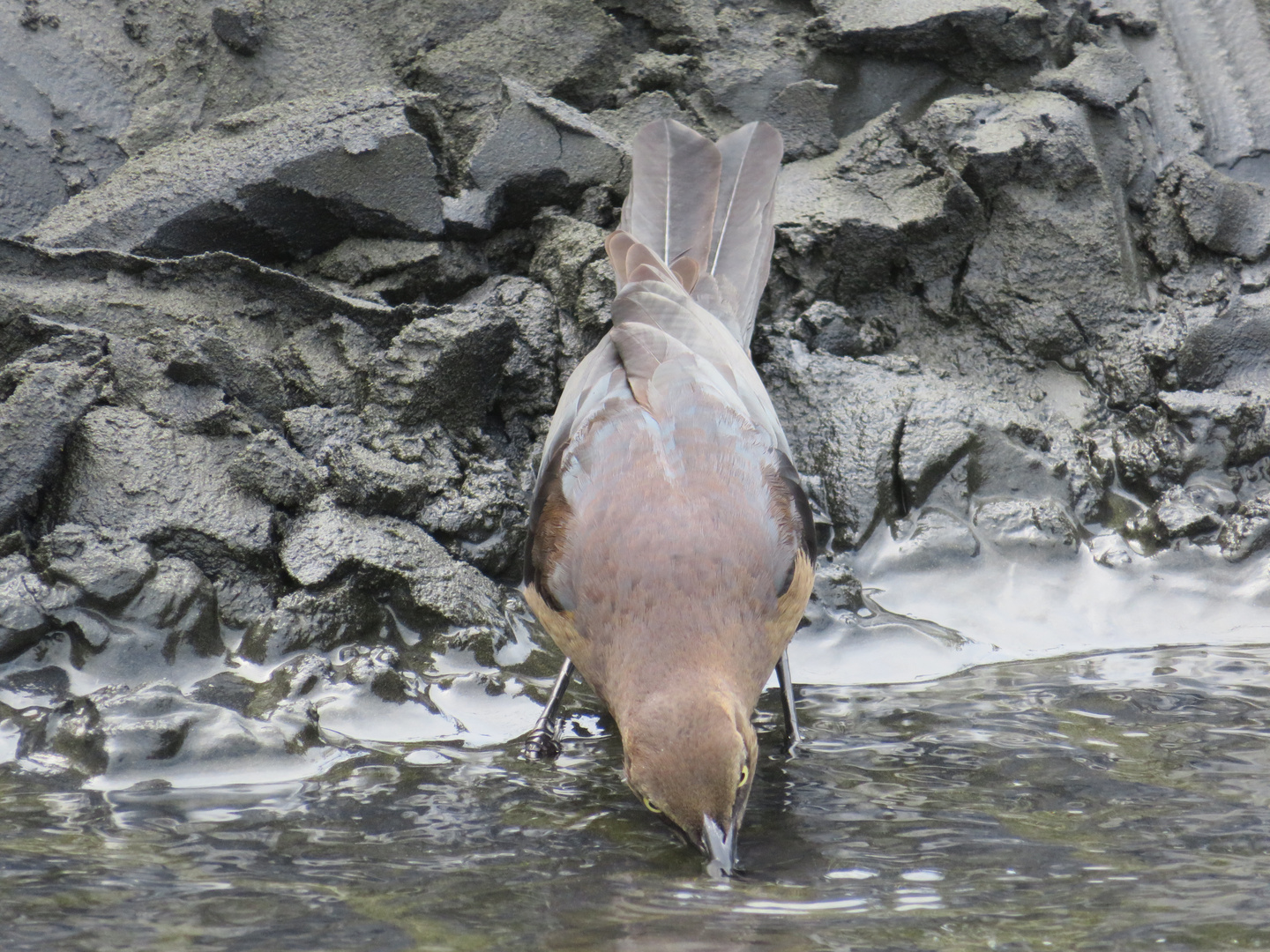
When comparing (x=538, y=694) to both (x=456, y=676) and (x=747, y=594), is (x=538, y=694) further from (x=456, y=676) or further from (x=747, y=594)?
(x=747, y=594)

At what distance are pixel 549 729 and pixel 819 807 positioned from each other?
1.02 metres

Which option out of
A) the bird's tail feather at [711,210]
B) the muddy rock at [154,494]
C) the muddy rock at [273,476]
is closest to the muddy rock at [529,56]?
the bird's tail feather at [711,210]

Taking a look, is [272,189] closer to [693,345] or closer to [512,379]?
[512,379]

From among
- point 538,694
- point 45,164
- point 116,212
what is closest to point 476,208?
point 116,212

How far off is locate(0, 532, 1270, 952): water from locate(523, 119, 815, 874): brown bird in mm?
251

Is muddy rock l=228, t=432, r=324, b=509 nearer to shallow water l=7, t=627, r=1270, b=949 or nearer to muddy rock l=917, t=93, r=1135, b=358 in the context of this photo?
shallow water l=7, t=627, r=1270, b=949

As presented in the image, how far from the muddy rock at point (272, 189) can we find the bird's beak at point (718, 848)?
3338mm

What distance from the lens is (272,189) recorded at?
5.41m

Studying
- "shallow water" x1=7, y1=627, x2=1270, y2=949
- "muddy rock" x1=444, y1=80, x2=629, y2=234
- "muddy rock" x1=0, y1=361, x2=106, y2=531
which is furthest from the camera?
"muddy rock" x1=444, y1=80, x2=629, y2=234

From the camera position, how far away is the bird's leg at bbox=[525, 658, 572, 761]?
13.3 ft

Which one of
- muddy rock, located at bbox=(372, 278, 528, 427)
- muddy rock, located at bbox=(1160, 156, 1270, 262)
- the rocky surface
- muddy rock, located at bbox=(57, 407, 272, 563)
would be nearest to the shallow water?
the rocky surface

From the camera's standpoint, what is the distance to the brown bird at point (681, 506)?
3.38 metres

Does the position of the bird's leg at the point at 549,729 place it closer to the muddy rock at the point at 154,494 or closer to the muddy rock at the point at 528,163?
the muddy rock at the point at 154,494

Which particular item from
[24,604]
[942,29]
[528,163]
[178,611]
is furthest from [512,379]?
[942,29]
